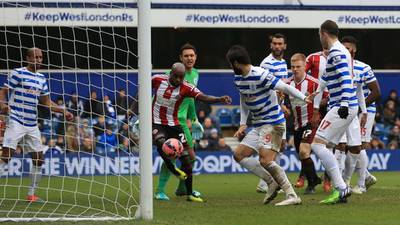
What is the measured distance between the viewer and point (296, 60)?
14.6 metres

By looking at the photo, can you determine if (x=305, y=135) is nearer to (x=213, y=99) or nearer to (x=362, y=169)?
(x=362, y=169)

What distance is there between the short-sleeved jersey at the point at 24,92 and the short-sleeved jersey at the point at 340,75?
13.5 ft

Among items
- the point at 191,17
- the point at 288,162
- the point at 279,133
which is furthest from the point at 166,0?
the point at 279,133

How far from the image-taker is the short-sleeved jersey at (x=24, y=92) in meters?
13.5

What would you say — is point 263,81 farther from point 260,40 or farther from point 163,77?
point 260,40

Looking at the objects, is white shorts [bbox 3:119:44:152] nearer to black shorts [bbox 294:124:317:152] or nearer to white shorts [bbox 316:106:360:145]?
black shorts [bbox 294:124:317:152]

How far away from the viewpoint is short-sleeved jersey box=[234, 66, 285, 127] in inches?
477

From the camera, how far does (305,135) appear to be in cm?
1405

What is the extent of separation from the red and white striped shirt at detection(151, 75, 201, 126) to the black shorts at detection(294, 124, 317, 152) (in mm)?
1723

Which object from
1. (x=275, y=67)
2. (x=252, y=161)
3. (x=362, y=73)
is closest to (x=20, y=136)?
(x=252, y=161)

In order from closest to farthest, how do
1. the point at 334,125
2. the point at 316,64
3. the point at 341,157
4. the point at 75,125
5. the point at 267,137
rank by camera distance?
the point at 334,125
the point at 267,137
the point at 316,64
the point at 341,157
the point at 75,125

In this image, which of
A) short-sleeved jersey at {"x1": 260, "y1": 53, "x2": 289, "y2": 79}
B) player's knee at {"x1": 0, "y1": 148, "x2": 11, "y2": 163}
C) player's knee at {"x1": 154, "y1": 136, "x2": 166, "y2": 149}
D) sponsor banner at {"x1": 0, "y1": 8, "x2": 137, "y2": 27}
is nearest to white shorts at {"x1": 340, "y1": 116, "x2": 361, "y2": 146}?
short-sleeved jersey at {"x1": 260, "y1": 53, "x2": 289, "y2": 79}

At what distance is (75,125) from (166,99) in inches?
127

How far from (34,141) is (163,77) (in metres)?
2.07
